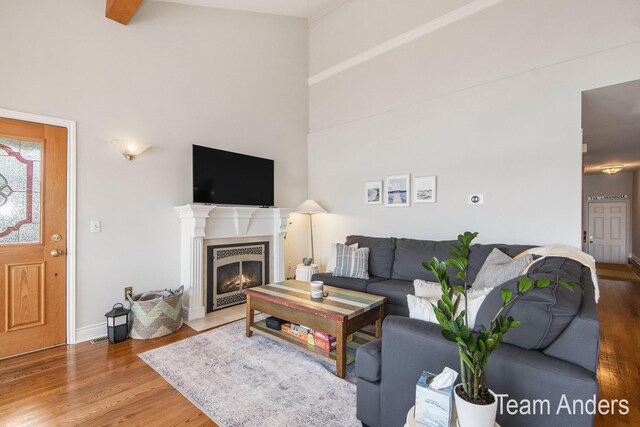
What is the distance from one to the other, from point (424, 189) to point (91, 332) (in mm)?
4069

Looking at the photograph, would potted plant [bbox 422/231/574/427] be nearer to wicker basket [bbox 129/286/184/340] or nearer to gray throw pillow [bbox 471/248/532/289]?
gray throw pillow [bbox 471/248/532/289]

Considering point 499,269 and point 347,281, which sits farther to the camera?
point 347,281

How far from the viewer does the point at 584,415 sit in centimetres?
108

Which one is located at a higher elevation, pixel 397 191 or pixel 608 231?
pixel 397 191

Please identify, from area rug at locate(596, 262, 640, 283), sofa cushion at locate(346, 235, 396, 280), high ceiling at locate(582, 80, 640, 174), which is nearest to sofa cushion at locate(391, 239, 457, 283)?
sofa cushion at locate(346, 235, 396, 280)

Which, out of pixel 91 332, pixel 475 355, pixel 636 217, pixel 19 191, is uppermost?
pixel 19 191

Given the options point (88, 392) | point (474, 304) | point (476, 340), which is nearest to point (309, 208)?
point (88, 392)

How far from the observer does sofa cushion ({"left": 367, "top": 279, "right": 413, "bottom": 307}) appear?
10.2 ft

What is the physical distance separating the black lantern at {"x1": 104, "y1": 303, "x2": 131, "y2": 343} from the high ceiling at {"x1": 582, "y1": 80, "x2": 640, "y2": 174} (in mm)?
5075

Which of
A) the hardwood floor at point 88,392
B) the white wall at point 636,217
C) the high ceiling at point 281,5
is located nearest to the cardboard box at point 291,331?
the hardwood floor at point 88,392

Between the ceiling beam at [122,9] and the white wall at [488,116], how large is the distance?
115 inches

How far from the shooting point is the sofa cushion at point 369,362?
160 cm

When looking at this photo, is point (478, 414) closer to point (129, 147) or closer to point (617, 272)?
point (129, 147)

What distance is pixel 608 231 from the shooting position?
810cm
